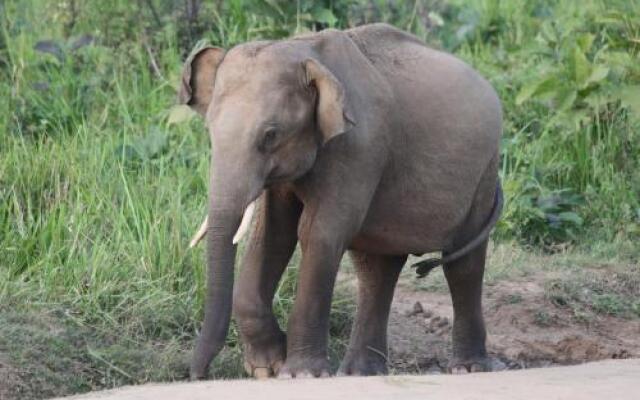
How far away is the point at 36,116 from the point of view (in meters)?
8.97

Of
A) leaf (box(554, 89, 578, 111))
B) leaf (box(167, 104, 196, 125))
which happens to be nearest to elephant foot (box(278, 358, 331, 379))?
leaf (box(167, 104, 196, 125))

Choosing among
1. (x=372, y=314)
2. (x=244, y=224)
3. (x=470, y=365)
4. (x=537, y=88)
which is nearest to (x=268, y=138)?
(x=244, y=224)

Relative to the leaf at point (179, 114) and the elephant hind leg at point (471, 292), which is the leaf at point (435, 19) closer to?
the leaf at point (179, 114)

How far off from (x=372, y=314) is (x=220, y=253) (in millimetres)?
1375

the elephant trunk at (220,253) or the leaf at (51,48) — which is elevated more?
the elephant trunk at (220,253)

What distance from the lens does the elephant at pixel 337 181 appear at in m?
5.73

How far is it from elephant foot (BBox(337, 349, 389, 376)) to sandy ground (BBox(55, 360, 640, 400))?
888 mm

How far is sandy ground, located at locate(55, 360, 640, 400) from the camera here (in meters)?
5.20

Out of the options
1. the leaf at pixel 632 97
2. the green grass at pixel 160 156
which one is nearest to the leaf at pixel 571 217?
the green grass at pixel 160 156

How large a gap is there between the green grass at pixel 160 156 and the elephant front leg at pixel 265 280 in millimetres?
403

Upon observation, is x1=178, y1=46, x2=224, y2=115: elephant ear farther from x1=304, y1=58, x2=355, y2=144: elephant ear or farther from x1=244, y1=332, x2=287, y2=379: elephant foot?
x1=244, y1=332, x2=287, y2=379: elephant foot

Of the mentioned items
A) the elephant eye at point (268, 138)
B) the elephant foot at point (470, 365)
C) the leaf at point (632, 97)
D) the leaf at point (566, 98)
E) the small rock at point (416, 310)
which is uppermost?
the elephant eye at point (268, 138)

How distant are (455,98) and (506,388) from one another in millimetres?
1663

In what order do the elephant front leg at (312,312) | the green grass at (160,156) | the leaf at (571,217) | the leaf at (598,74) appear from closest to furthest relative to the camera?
the elephant front leg at (312,312) < the green grass at (160,156) < the leaf at (571,217) < the leaf at (598,74)
